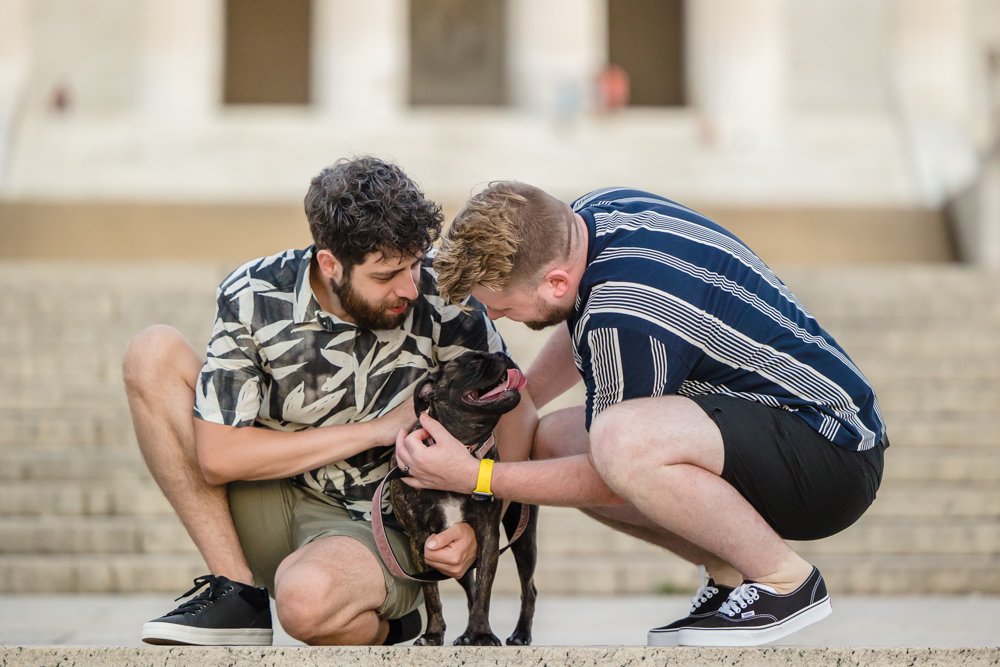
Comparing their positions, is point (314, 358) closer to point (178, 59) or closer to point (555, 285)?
point (555, 285)

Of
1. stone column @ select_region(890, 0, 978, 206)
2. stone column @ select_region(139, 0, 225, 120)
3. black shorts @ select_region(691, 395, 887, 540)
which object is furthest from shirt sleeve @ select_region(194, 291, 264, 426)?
stone column @ select_region(139, 0, 225, 120)

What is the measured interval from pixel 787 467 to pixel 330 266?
1.55 m

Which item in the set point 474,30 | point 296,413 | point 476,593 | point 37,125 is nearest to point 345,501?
point 296,413

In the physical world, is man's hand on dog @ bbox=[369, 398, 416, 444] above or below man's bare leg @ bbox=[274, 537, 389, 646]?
above

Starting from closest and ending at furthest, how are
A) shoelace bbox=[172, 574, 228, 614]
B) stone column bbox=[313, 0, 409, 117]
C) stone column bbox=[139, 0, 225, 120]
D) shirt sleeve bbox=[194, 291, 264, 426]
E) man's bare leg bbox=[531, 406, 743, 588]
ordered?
shoelace bbox=[172, 574, 228, 614], shirt sleeve bbox=[194, 291, 264, 426], man's bare leg bbox=[531, 406, 743, 588], stone column bbox=[139, 0, 225, 120], stone column bbox=[313, 0, 409, 117]

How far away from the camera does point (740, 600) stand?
145 inches

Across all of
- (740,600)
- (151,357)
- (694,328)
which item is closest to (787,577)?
(740,600)

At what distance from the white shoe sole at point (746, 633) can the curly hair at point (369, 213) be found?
1.42 metres

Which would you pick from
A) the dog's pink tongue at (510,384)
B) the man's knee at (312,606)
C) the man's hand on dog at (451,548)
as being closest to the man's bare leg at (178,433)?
the man's knee at (312,606)

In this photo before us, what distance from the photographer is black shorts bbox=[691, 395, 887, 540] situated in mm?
3732

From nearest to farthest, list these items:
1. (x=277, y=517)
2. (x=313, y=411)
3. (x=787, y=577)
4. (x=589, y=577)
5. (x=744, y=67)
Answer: (x=787, y=577) → (x=313, y=411) → (x=277, y=517) → (x=589, y=577) → (x=744, y=67)

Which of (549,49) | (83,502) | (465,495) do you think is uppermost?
(549,49)

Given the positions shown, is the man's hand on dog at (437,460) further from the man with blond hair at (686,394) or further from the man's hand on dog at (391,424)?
the man's hand on dog at (391,424)

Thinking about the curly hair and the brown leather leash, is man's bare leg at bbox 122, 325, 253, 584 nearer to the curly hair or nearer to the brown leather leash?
the brown leather leash
